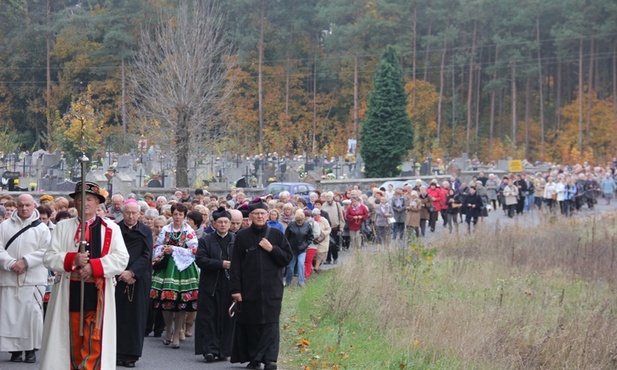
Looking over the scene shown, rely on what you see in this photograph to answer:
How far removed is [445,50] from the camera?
75.4 meters

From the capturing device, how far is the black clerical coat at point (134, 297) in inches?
490

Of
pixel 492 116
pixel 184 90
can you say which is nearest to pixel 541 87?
pixel 492 116

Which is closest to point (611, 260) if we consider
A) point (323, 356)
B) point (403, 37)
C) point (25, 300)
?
point (323, 356)

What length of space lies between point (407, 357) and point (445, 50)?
2532 inches

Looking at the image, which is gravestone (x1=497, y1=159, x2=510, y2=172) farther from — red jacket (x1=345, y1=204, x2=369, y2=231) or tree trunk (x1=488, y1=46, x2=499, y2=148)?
red jacket (x1=345, y1=204, x2=369, y2=231)

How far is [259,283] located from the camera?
12.1 m

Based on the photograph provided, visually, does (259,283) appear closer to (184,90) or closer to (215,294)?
(215,294)

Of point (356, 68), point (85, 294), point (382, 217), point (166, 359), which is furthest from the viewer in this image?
point (356, 68)

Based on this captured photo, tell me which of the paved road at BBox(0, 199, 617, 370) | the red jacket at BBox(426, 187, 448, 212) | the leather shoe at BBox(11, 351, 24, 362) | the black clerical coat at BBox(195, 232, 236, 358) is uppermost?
the red jacket at BBox(426, 187, 448, 212)

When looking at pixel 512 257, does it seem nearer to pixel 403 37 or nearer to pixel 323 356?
pixel 323 356

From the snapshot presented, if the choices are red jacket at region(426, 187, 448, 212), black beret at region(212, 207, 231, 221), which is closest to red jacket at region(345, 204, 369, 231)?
red jacket at region(426, 187, 448, 212)

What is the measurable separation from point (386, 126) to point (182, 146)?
18.1 metres

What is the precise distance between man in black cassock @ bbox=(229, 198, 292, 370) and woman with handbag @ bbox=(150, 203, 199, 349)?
1661 millimetres

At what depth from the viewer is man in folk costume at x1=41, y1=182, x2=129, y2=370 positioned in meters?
9.86
